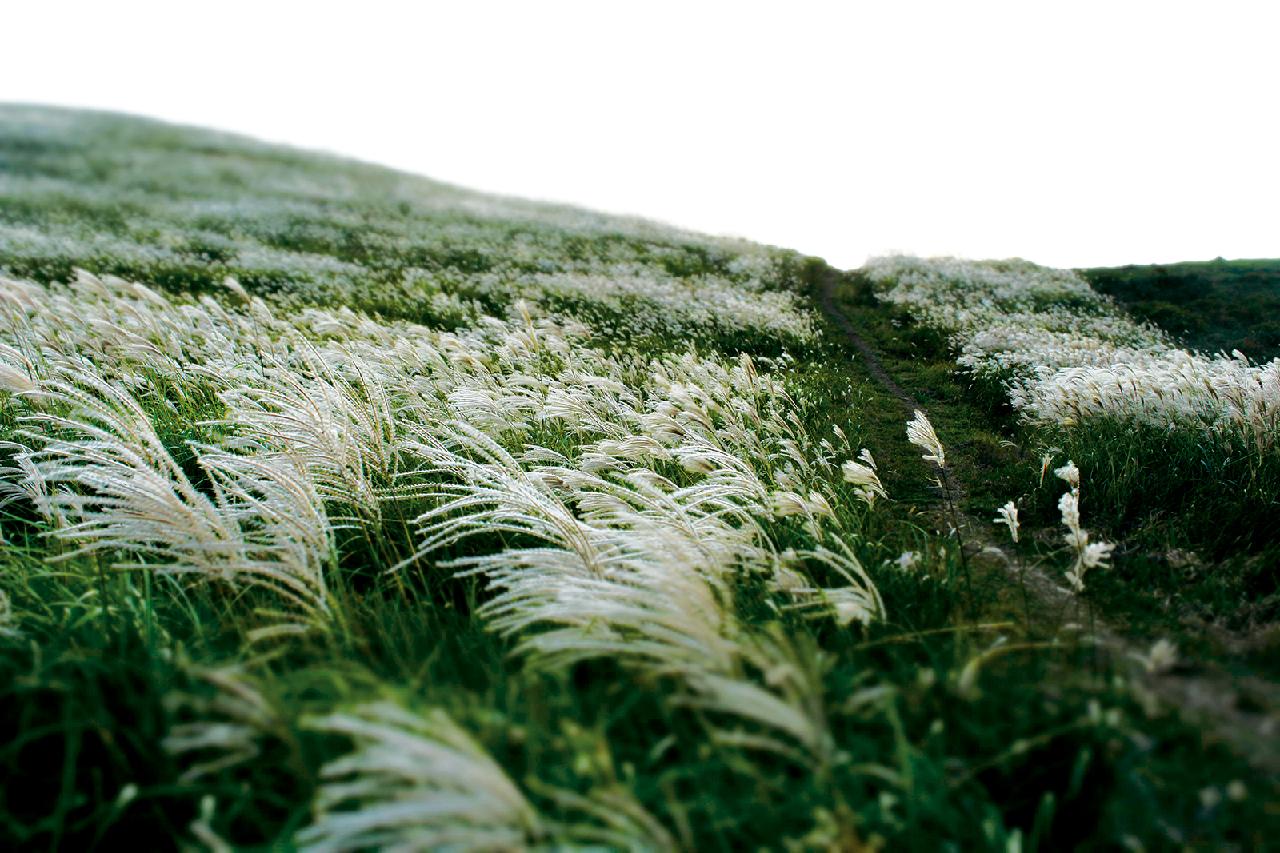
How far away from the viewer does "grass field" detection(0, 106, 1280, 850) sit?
4.91 feet

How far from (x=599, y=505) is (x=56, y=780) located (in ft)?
5.90

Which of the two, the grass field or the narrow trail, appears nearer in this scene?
the grass field

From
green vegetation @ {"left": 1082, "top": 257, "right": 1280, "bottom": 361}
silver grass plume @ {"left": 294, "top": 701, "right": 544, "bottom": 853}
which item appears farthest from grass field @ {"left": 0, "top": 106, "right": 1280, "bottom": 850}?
green vegetation @ {"left": 1082, "top": 257, "right": 1280, "bottom": 361}

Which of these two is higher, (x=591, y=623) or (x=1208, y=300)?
(x=1208, y=300)

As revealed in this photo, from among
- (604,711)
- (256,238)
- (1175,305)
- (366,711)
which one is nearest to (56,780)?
(366,711)

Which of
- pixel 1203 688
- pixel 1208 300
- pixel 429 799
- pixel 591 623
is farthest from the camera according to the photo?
pixel 1208 300

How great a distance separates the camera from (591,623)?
2.06 m

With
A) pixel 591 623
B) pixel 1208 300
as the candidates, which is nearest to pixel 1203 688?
pixel 591 623

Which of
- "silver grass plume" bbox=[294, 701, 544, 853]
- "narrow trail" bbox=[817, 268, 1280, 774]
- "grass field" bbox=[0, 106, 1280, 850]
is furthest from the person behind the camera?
"narrow trail" bbox=[817, 268, 1280, 774]

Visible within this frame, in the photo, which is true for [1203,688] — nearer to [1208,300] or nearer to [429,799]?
[429,799]

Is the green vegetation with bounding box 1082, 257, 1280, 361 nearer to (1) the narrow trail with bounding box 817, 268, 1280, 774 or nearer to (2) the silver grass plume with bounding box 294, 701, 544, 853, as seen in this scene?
(1) the narrow trail with bounding box 817, 268, 1280, 774

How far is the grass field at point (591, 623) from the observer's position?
1.50m

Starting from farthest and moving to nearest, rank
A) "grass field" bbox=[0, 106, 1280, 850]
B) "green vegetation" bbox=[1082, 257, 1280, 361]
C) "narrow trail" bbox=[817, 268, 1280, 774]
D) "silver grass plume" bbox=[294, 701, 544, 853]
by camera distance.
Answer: "green vegetation" bbox=[1082, 257, 1280, 361]
"narrow trail" bbox=[817, 268, 1280, 774]
"grass field" bbox=[0, 106, 1280, 850]
"silver grass plume" bbox=[294, 701, 544, 853]

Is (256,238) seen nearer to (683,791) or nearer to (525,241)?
(525,241)
